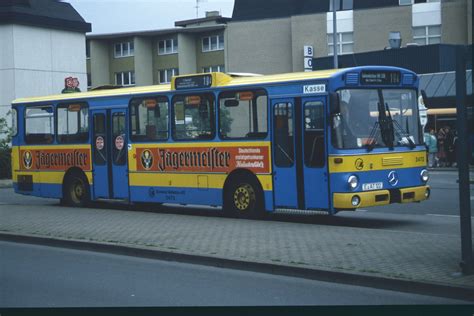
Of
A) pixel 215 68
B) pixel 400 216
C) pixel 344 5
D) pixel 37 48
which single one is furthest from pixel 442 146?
pixel 215 68

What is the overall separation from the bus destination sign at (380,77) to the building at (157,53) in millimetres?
53621

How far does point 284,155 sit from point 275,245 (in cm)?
371

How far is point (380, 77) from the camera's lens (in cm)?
1452

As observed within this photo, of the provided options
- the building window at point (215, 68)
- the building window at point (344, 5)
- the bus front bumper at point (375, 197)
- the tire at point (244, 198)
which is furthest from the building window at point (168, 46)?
the bus front bumper at point (375, 197)

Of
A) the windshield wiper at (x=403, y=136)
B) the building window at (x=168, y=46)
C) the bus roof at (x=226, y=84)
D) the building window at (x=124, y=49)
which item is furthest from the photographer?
the building window at (x=124, y=49)

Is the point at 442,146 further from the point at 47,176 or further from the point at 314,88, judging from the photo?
the point at 314,88

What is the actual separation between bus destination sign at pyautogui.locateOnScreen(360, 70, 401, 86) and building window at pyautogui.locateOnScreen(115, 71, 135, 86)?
60.3 m

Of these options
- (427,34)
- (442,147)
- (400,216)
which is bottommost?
(400,216)

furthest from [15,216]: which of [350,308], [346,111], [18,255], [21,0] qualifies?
[21,0]

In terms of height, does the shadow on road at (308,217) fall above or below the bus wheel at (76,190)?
below

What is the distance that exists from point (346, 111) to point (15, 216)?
7.26 m

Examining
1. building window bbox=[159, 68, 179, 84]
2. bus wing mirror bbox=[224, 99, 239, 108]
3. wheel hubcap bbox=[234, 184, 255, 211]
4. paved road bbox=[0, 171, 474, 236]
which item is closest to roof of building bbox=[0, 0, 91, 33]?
paved road bbox=[0, 171, 474, 236]

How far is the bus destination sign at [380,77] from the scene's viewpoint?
46.7 feet

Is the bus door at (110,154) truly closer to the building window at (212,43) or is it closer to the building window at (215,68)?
the building window at (215,68)
